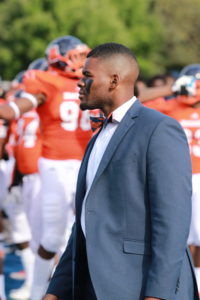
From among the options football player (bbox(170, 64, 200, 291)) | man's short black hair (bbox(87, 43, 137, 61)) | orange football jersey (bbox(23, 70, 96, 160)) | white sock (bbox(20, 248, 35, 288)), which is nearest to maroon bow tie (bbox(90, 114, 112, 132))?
man's short black hair (bbox(87, 43, 137, 61))

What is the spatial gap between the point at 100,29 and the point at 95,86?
45690mm

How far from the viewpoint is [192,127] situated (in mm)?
6125

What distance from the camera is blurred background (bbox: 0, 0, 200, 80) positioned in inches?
1832

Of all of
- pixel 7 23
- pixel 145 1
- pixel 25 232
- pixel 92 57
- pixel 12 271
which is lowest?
pixel 12 271

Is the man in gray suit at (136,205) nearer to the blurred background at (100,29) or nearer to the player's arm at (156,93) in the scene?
the player's arm at (156,93)

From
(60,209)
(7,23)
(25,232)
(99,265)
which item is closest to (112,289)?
(99,265)

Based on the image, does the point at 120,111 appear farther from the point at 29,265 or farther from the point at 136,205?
the point at 29,265

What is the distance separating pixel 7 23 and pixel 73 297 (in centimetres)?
4662

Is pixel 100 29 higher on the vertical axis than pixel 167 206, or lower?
higher

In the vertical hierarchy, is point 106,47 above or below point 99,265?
above

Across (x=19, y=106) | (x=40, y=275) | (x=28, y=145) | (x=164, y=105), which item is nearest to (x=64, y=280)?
(x=19, y=106)

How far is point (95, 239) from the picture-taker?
2914mm

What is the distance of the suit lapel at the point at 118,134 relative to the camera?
114 inches

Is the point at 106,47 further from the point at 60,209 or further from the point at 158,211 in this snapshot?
the point at 60,209
